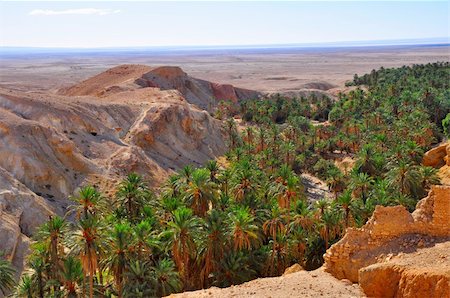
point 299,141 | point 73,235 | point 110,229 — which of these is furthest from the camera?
point 299,141

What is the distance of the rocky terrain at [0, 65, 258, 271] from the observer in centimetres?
4741

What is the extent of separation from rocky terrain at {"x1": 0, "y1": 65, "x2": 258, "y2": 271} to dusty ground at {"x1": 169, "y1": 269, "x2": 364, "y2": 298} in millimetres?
23744

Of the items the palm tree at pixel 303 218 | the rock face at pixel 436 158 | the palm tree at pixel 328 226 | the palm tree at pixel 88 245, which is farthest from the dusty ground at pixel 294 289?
the rock face at pixel 436 158

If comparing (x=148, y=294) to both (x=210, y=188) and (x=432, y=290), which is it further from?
(x=432, y=290)

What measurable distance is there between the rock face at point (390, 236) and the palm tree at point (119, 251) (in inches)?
432

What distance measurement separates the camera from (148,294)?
2850cm

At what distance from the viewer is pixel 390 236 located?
2377 centimetres

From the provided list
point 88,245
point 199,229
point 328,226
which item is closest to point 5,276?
point 88,245

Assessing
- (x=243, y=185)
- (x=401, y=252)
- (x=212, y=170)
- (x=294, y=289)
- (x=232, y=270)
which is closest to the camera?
(x=401, y=252)

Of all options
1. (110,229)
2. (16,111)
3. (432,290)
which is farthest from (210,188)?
(16,111)

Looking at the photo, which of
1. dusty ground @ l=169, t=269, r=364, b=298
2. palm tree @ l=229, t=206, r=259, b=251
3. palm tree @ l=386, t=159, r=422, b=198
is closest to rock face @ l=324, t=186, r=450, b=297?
dusty ground @ l=169, t=269, r=364, b=298

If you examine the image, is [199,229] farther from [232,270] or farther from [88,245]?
[88,245]

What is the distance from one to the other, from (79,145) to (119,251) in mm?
37365

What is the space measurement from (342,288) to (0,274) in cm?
1912
